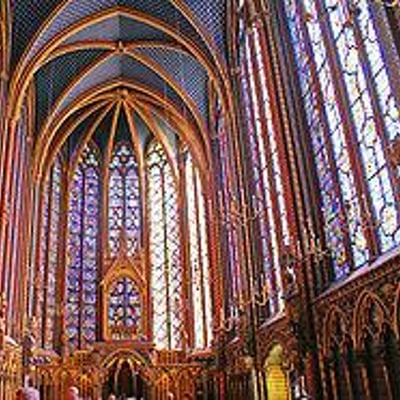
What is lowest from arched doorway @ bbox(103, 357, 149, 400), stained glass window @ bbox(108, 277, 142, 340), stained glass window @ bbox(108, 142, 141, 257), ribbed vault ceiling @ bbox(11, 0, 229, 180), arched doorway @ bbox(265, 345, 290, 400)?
arched doorway @ bbox(265, 345, 290, 400)

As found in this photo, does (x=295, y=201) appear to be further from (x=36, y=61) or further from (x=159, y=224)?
(x=159, y=224)

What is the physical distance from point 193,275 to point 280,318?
10.5 metres

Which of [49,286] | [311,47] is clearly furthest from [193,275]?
[311,47]

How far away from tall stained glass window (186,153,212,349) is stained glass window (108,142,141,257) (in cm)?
268

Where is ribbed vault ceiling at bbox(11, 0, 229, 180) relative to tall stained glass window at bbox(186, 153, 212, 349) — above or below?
above

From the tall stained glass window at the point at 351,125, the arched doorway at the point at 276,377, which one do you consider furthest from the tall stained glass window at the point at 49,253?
the tall stained glass window at the point at 351,125

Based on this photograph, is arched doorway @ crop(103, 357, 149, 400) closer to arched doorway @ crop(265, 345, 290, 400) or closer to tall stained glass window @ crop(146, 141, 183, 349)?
tall stained glass window @ crop(146, 141, 183, 349)

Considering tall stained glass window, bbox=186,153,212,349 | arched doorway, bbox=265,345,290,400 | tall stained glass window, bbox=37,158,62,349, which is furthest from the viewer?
tall stained glass window, bbox=186,153,212,349

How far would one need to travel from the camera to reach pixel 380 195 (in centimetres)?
998

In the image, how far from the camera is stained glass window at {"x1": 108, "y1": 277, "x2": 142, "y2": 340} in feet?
76.8

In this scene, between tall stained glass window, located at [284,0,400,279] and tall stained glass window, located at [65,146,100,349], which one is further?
tall stained glass window, located at [65,146,100,349]

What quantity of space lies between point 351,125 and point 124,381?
48.0 ft

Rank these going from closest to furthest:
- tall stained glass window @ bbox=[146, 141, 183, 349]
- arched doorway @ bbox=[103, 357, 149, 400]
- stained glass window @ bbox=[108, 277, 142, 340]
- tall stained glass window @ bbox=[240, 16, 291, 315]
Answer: tall stained glass window @ bbox=[240, 16, 291, 315] → arched doorway @ bbox=[103, 357, 149, 400] → stained glass window @ bbox=[108, 277, 142, 340] → tall stained glass window @ bbox=[146, 141, 183, 349]

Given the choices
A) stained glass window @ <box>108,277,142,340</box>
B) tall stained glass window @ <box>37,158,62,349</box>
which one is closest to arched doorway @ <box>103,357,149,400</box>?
stained glass window @ <box>108,277,142,340</box>
